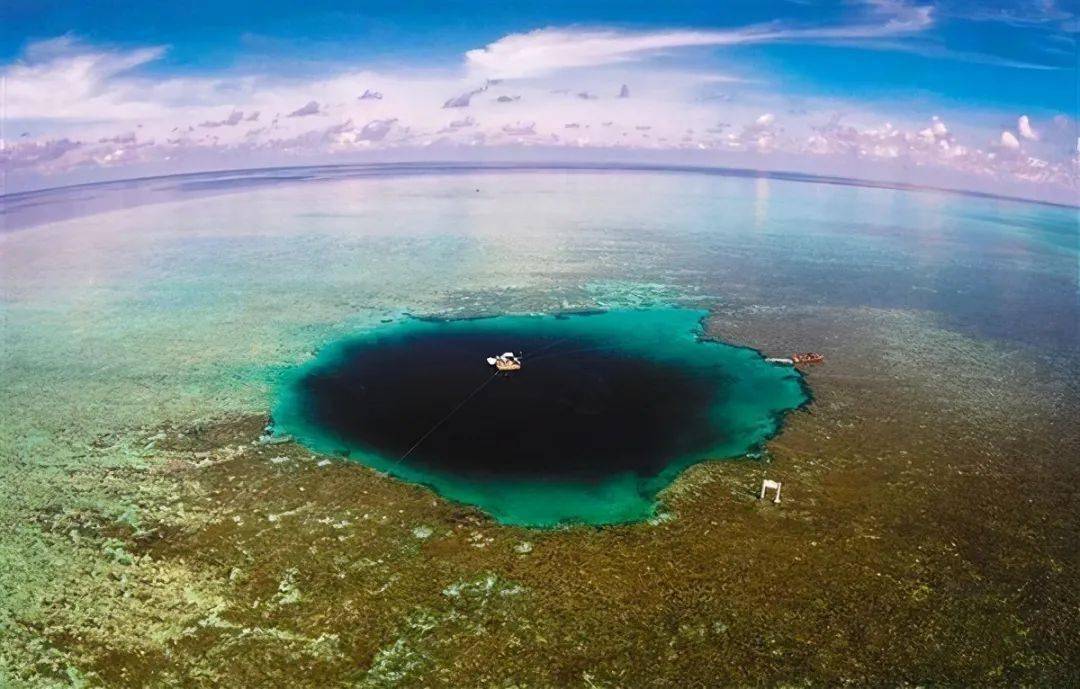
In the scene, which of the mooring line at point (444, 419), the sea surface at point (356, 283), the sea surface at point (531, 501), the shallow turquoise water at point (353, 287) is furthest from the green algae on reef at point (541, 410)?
the sea surface at point (356, 283)

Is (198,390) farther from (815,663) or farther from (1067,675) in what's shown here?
(1067,675)

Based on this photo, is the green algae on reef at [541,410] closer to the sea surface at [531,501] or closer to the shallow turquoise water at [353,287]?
the sea surface at [531,501]

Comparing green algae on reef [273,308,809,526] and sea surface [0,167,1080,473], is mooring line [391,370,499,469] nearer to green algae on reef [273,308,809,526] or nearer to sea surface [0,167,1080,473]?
green algae on reef [273,308,809,526]

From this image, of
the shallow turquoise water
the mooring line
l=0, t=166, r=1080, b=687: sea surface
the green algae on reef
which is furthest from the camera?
the shallow turquoise water

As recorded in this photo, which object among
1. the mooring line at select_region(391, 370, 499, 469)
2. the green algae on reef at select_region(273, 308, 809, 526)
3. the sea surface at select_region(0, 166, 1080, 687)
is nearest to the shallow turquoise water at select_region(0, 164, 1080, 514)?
the sea surface at select_region(0, 166, 1080, 687)

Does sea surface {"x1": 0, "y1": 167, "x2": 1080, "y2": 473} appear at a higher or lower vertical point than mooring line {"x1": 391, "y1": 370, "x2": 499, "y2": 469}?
higher

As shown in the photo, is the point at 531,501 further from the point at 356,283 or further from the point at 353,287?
the point at 356,283

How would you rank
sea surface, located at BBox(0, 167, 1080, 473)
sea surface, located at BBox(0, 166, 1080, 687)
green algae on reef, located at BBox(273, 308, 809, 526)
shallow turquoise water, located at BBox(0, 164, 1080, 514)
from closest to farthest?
sea surface, located at BBox(0, 166, 1080, 687) < green algae on reef, located at BBox(273, 308, 809, 526) < shallow turquoise water, located at BBox(0, 164, 1080, 514) < sea surface, located at BBox(0, 167, 1080, 473)

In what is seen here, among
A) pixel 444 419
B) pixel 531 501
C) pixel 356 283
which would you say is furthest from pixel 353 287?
pixel 531 501

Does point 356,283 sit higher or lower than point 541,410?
higher

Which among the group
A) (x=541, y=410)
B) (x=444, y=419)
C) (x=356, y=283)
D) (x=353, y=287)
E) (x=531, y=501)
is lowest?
(x=531, y=501)
